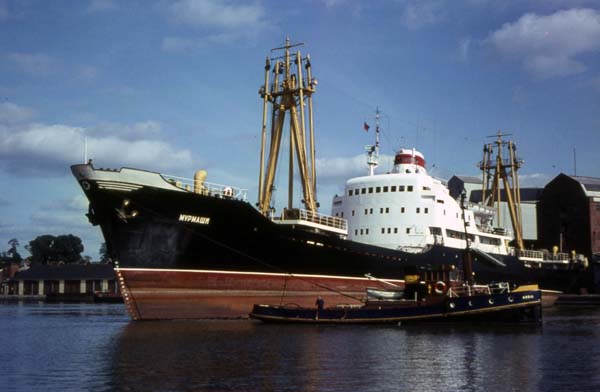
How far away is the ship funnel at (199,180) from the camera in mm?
33938

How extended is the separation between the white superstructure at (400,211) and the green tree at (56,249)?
383ft

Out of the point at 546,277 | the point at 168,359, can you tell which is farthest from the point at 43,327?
the point at 546,277

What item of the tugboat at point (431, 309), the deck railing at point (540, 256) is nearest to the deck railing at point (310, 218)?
the tugboat at point (431, 309)

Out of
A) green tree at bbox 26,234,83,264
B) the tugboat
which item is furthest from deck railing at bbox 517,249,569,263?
green tree at bbox 26,234,83,264

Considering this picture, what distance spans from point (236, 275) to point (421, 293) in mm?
8972

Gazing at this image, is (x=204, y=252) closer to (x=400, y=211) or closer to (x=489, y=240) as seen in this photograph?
(x=400, y=211)

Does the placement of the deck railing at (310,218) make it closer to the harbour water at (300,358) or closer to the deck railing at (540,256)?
the harbour water at (300,358)

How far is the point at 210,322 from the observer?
33.7 meters

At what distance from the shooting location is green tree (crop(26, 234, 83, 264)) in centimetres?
15225

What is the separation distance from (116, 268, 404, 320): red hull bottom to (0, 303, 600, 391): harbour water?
1.01 m

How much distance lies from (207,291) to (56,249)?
12877cm

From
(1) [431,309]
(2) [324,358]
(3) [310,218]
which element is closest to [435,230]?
(3) [310,218]

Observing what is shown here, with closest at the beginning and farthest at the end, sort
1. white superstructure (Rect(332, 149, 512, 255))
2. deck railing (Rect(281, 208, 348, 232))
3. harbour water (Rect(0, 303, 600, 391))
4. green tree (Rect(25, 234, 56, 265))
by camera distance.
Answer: harbour water (Rect(0, 303, 600, 391)) → deck railing (Rect(281, 208, 348, 232)) → white superstructure (Rect(332, 149, 512, 255)) → green tree (Rect(25, 234, 56, 265))

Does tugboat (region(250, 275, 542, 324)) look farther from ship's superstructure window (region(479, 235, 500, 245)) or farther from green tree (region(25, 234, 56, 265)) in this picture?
green tree (region(25, 234, 56, 265))
